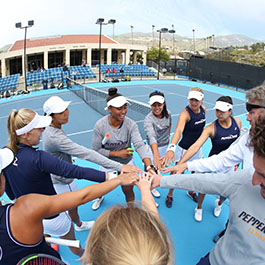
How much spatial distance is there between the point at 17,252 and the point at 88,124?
10.1 m

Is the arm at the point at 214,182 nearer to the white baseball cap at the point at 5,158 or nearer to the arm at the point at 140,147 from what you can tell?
the arm at the point at 140,147

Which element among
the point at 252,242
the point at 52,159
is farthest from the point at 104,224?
the point at 52,159

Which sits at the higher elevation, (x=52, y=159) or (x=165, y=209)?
(x=52, y=159)

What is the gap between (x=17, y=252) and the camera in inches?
64.9

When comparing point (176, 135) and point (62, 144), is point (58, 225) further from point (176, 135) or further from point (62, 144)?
point (176, 135)

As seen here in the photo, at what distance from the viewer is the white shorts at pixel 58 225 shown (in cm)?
306

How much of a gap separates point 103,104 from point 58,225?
968 cm

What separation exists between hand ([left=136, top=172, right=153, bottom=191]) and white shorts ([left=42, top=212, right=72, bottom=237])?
47.2 inches

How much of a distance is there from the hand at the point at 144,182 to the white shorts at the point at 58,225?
120 cm

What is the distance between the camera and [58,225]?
3.11 metres

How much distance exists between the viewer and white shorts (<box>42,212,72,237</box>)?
3.06 meters

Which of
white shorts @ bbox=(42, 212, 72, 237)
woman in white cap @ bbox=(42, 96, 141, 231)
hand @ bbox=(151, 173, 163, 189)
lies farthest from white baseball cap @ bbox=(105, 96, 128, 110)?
white shorts @ bbox=(42, 212, 72, 237)

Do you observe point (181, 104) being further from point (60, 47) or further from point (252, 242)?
point (60, 47)

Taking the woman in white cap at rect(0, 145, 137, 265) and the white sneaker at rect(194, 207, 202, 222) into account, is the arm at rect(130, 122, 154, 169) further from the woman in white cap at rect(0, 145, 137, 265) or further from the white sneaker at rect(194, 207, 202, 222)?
the woman in white cap at rect(0, 145, 137, 265)
